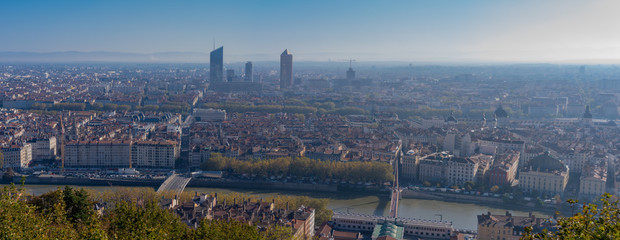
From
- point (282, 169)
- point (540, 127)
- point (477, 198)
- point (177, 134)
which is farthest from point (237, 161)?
point (540, 127)

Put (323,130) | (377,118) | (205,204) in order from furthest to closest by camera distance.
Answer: (377,118) < (323,130) < (205,204)

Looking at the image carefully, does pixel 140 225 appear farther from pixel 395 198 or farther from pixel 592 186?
pixel 592 186

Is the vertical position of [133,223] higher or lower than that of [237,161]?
higher

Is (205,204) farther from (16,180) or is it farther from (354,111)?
(354,111)

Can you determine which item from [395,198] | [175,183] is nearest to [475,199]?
[395,198]

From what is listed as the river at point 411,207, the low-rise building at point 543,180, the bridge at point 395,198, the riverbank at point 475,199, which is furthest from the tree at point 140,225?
the low-rise building at point 543,180

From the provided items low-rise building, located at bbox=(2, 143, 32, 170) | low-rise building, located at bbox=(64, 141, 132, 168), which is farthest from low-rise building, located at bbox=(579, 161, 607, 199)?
low-rise building, located at bbox=(2, 143, 32, 170)

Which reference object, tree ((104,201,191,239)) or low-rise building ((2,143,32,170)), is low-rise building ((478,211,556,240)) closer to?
tree ((104,201,191,239))
